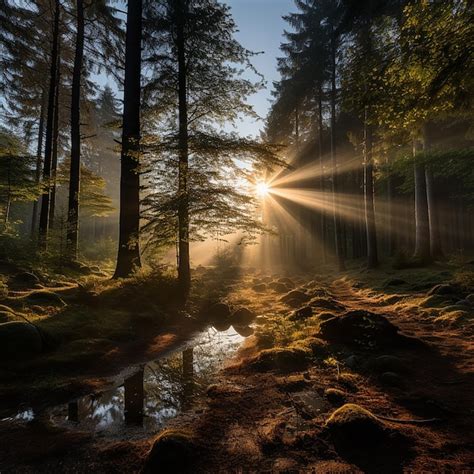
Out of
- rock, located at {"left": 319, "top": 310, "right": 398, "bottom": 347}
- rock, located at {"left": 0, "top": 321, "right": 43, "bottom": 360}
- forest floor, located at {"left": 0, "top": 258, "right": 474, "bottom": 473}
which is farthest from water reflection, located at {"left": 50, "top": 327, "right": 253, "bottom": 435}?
rock, located at {"left": 319, "top": 310, "right": 398, "bottom": 347}

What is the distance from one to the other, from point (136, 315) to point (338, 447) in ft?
19.8

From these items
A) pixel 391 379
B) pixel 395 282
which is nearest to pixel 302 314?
pixel 391 379

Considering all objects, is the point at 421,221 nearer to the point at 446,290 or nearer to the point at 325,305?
the point at 446,290

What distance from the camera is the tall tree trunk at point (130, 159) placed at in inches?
394

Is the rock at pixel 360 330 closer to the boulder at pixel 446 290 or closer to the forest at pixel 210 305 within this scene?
the forest at pixel 210 305

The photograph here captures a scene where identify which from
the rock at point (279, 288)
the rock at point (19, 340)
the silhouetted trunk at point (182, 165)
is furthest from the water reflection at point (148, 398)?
the rock at point (279, 288)

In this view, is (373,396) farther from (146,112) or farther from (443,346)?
(146,112)

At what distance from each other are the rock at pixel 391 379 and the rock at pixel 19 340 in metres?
5.33

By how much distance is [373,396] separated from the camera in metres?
3.57

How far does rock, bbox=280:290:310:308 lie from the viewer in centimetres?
992

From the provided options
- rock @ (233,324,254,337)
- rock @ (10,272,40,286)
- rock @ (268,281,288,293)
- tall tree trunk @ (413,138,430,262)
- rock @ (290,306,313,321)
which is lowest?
rock @ (233,324,254,337)

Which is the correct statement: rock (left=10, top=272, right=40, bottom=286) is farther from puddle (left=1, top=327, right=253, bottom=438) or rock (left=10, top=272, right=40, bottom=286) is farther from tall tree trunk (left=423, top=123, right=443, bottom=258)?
tall tree trunk (left=423, top=123, right=443, bottom=258)

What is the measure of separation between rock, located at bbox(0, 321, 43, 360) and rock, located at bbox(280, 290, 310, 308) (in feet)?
23.5

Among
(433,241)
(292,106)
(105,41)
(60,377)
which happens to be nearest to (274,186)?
(292,106)
